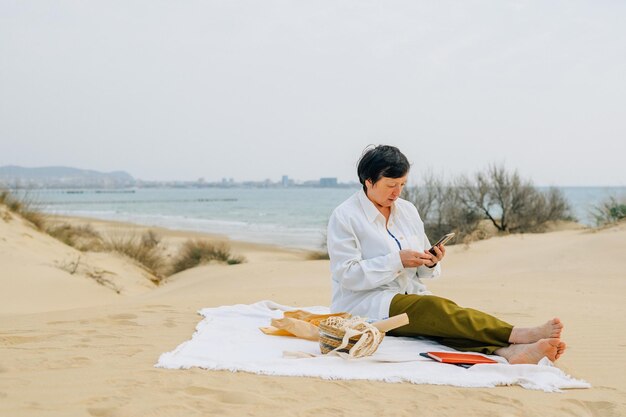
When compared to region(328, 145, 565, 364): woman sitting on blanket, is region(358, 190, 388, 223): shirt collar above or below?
above

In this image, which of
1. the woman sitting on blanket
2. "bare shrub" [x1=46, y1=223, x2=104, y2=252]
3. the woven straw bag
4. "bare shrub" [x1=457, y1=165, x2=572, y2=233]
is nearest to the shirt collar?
the woman sitting on blanket

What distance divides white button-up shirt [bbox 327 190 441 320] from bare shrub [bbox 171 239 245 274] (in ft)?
31.4

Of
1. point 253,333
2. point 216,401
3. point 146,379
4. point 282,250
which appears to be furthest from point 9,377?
point 282,250

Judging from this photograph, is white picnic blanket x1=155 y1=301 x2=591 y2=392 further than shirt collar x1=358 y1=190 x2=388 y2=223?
No

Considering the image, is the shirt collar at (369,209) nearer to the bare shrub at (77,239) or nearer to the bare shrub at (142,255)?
the bare shrub at (142,255)

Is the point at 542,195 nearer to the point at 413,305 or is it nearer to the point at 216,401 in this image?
the point at 413,305

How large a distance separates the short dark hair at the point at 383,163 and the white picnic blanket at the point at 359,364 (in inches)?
47.0

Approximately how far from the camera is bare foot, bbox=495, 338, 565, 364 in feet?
13.8

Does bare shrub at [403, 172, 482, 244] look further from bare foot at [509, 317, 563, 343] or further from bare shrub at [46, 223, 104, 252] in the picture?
bare foot at [509, 317, 563, 343]

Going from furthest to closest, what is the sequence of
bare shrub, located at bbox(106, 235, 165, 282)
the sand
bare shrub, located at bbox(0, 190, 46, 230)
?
1. bare shrub, located at bbox(0, 190, 46, 230)
2. bare shrub, located at bbox(106, 235, 165, 282)
3. the sand

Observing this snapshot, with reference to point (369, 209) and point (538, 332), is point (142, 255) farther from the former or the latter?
point (538, 332)

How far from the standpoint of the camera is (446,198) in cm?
1861

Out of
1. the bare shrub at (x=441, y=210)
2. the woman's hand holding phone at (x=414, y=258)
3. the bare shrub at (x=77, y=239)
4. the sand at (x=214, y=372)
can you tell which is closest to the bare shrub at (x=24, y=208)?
the bare shrub at (x=77, y=239)

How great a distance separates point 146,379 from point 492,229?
52.0 ft
